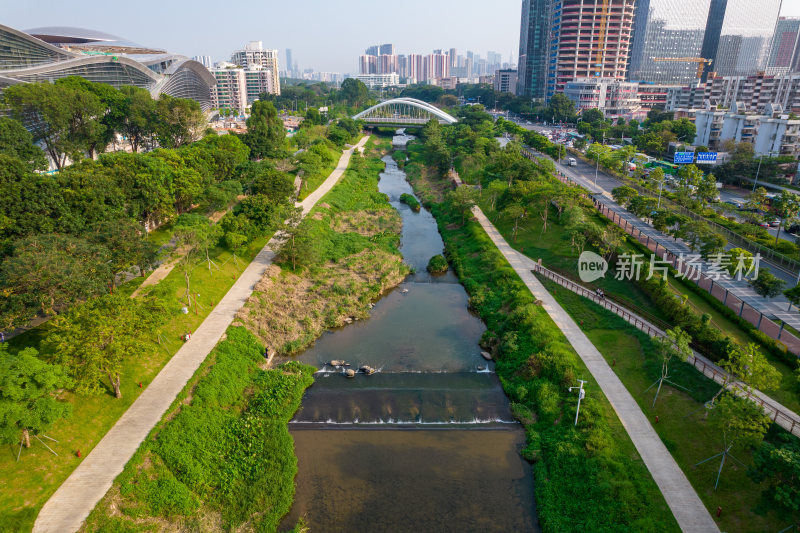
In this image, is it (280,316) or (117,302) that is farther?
(280,316)

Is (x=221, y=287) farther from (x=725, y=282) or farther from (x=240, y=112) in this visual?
(x=240, y=112)

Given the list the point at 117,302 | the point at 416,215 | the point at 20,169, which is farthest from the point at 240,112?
the point at 117,302

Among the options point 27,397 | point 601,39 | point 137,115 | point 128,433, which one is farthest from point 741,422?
point 601,39

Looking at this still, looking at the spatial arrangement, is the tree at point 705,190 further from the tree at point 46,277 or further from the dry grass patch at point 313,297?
the tree at point 46,277

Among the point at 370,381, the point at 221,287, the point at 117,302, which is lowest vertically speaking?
the point at 370,381

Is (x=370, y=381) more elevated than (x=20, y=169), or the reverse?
(x=20, y=169)

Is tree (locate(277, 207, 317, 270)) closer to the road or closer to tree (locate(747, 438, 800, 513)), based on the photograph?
the road

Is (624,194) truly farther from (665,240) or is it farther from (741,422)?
(741,422)
